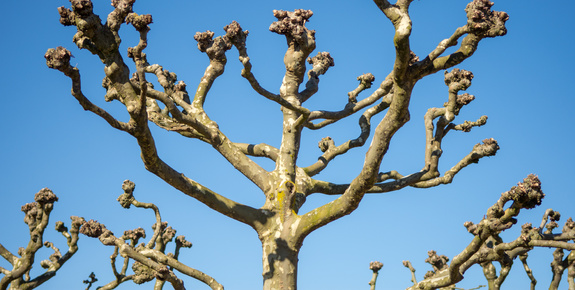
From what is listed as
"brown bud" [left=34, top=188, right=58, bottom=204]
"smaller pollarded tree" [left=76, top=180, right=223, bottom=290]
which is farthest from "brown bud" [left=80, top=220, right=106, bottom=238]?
"brown bud" [left=34, top=188, right=58, bottom=204]

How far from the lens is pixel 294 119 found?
901 cm

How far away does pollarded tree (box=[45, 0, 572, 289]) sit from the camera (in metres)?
6.02

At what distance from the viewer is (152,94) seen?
7.75 m

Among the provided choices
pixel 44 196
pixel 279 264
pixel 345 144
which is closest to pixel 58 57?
pixel 279 264

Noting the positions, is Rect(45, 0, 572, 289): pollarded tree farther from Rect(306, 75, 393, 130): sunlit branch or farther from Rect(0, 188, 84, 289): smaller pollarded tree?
Rect(0, 188, 84, 289): smaller pollarded tree

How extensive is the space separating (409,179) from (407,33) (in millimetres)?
2905

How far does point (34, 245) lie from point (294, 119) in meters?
5.85

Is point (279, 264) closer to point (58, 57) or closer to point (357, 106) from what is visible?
point (357, 106)

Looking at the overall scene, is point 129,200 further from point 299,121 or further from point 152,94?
point 299,121

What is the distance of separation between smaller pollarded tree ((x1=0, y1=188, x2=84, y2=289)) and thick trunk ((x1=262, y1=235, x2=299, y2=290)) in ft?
16.0

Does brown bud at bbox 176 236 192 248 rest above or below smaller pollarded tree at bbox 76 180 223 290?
above

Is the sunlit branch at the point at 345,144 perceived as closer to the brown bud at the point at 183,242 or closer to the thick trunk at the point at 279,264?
the thick trunk at the point at 279,264

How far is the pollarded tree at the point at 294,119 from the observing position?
19.8ft

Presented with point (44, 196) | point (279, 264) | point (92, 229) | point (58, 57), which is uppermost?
A: point (44, 196)
